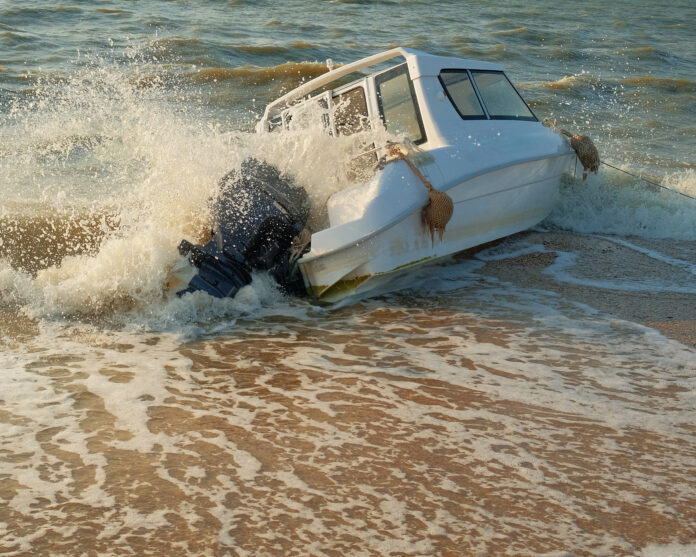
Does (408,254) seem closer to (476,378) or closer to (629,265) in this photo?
(476,378)

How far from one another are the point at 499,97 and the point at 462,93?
59 cm

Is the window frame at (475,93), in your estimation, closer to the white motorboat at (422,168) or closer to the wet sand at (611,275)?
the white motorboat at (422,168)

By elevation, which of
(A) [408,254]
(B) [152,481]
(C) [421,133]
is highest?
(C) [421,133]

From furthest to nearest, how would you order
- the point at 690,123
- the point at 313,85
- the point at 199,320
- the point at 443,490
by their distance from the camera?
the point at 690,123, the point at 313,85, the point at 199,320, the point at 443,490

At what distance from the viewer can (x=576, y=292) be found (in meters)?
6.31

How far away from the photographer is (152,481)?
3.58 meters

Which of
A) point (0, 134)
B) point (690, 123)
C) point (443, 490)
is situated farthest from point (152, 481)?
point (690, 123)

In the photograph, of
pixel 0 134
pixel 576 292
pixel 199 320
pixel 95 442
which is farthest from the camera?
pixel 0 134

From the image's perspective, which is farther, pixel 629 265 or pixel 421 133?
pixel 629 265

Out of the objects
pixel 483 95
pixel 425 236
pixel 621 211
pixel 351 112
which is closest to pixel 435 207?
pixel 425 236

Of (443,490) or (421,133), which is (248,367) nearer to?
(443,490)

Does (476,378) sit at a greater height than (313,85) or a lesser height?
lesser

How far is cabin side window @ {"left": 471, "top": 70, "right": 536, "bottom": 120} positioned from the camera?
699 centimetres

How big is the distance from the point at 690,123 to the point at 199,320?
12.8 metres
